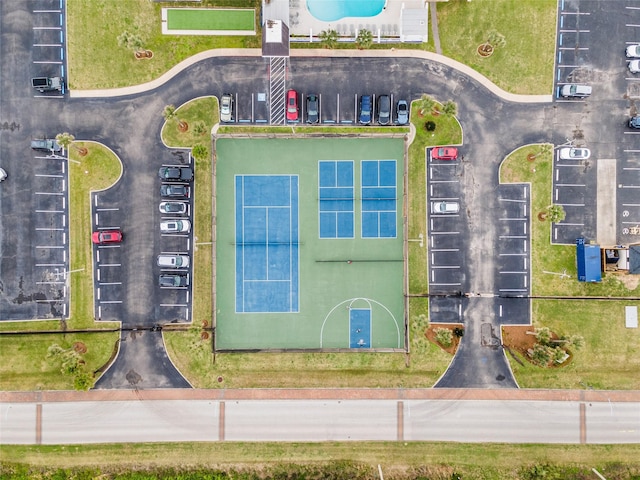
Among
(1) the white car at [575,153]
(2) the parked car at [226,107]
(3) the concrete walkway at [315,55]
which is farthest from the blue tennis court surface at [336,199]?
Answer: (1) the white car at [575,153]

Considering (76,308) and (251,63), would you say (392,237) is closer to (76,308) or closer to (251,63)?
(251,63)

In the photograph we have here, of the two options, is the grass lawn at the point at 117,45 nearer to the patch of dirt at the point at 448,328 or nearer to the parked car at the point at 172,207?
the parked car at the point at 172,207

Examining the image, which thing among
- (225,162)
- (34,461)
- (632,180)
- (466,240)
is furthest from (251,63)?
(34,461)

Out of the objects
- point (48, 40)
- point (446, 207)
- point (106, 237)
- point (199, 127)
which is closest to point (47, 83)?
point (48, 40)

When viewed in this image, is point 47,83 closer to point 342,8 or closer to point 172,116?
point 172,116

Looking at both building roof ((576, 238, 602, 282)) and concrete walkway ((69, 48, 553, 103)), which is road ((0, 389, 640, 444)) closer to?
building roof ((576, 238, 602, 282))
